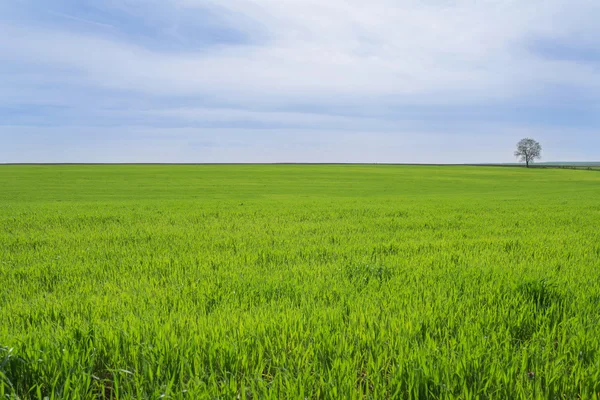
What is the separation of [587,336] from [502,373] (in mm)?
1330

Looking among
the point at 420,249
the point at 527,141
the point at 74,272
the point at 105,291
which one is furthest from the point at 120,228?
the point at 527,141

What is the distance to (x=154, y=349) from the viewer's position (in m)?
3.15

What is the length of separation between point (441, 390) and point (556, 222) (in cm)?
1396

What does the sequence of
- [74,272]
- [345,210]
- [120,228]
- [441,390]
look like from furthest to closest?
[345,210], [120,228], [74,272], [441,390]

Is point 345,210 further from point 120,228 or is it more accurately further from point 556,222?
point 120,228

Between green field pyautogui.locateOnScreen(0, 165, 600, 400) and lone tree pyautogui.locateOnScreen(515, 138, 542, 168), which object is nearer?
green field pyautogui.locateOnScreen(0, 165, 600, 400)

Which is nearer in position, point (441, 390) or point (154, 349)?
point (441, 390)

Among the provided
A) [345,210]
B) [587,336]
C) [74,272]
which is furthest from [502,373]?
[345,210]

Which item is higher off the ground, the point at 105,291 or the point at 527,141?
the point at 527,141

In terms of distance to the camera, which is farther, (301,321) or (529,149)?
(529,149)

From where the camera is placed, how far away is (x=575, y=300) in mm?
4672

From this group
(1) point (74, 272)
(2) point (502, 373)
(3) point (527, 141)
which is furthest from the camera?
(3) point (527, 141)

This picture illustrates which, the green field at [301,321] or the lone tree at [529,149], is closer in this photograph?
the green field at [301,321]

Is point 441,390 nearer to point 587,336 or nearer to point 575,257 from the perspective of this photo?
point 587,336
